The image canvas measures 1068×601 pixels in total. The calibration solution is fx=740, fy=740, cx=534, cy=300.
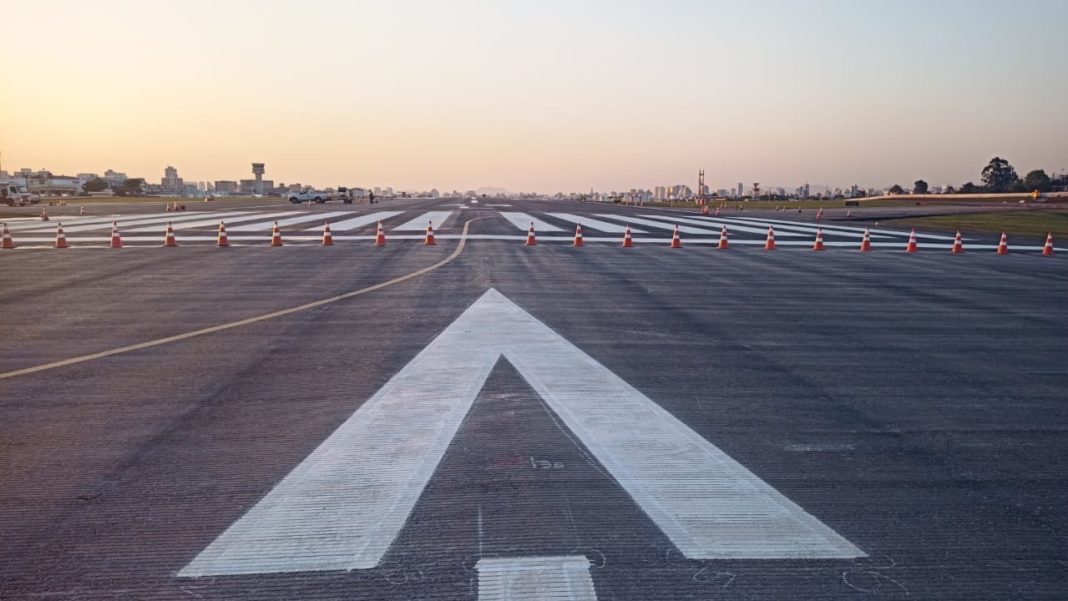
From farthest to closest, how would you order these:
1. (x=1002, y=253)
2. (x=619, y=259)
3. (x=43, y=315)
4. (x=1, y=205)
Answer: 1. (x=1, y=205)
2. (x=1002, y=253)
3. (x=619, y=259)
4. (x=43, y=315)

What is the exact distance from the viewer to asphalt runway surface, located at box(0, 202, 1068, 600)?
3270 millimetres

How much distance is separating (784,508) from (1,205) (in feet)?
243

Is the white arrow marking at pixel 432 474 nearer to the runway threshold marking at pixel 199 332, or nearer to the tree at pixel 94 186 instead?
the runway threshold marking at pixel 199 332

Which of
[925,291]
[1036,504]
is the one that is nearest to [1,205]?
[925,291]

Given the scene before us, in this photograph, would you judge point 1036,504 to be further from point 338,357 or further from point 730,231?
point 730,231

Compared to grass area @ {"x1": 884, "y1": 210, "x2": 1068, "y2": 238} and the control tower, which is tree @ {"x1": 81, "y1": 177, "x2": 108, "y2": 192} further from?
grass area @ {"x1": 884, "y1": 210, "x2": 1068, "y2": 238}

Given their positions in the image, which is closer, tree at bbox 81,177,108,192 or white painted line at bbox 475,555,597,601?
white painted line at bbox 475,555,597,601

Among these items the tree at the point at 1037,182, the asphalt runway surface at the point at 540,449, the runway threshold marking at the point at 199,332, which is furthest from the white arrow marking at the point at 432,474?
the tree at the point at 1037,182

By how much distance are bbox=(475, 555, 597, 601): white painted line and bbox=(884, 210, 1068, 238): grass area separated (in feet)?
105

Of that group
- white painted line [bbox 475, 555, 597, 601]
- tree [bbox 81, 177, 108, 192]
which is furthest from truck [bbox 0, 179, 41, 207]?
tree [bbox 81, 177, 108, 192]

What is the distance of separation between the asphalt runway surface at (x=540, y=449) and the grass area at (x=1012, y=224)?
2542cm

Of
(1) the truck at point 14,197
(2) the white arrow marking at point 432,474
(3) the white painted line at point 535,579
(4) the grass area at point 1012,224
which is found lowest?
(3) the white painted line at point 535,579

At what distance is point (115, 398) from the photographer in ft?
19.2

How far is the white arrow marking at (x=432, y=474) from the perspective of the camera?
3436 mm
